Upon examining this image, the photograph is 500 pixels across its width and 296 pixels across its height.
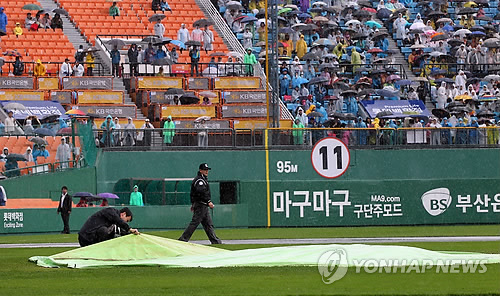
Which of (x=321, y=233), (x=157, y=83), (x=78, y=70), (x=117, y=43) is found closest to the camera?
(x=321, y=233)

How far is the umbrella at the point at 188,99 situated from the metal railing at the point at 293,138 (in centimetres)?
625

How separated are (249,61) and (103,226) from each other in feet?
87.8

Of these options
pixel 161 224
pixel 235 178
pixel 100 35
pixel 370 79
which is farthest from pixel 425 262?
pixel 100 35

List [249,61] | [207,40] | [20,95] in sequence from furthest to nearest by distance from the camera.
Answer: [207,40] → [249,61] → [20,95]

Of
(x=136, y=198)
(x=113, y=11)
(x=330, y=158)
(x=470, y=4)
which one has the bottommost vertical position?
(x=136, y=198)

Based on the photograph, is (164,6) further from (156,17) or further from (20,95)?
(20,95)

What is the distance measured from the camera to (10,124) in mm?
32844

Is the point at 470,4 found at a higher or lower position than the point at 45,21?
higher

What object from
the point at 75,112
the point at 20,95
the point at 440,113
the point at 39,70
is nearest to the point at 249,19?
the point at 440,113

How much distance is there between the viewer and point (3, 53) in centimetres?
4222

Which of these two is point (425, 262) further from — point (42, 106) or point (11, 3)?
point (11, 3)

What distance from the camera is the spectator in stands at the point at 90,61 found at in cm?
4162

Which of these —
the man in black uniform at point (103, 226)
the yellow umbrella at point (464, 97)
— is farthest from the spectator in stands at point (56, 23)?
the man in black uniform at point (103, 226)

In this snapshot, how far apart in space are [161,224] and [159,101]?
10.3 meters
